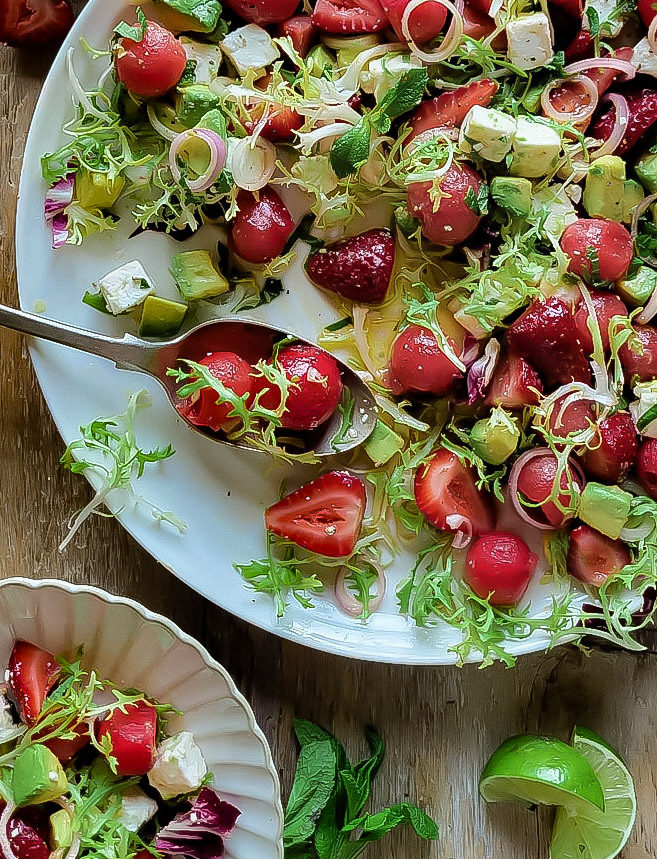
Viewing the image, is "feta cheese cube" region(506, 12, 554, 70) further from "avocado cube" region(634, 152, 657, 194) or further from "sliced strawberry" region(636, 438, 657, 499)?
"sliced strawberry" region(636, 438, 657, 499)

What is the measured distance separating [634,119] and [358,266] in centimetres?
53

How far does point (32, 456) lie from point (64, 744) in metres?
0.52

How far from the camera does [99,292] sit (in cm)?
158

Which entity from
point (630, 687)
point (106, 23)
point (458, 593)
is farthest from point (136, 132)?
point (630, 687)

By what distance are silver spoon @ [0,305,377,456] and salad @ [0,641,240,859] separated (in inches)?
19.2

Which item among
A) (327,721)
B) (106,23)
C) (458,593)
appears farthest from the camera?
(327,721)

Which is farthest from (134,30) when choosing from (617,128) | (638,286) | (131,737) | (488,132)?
(131,737)

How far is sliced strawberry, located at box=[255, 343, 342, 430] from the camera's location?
152 centimetres

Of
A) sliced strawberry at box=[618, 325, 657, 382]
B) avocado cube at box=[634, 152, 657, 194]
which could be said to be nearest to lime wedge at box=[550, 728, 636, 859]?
sliced strawberry at box=[618, 325, 657, 382]

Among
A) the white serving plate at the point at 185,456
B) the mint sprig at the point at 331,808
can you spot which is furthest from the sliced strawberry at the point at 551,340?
the mint sprig at the point at 331,808

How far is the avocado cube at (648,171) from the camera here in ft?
5.14

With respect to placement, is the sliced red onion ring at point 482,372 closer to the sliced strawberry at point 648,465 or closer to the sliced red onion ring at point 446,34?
the sliced strawberry at point 648,465

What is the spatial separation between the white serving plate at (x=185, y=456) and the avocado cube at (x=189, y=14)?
106 millimetres

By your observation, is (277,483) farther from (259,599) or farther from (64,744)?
(64,744)
